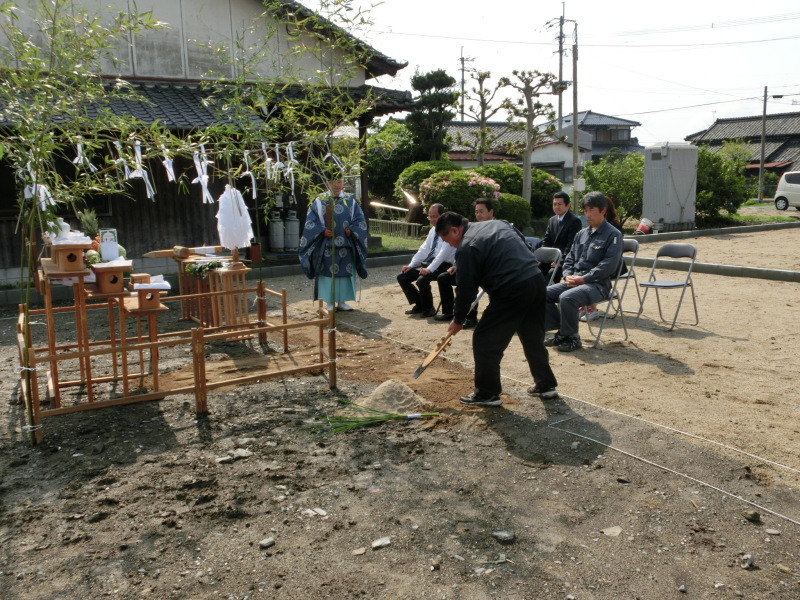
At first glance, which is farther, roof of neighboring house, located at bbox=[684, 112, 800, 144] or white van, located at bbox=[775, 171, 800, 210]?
roof of neighboring house, located at bbox=[684, 112, 800, 144]

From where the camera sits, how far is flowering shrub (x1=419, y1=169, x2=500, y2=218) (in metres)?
16.9

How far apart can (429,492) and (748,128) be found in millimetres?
52511

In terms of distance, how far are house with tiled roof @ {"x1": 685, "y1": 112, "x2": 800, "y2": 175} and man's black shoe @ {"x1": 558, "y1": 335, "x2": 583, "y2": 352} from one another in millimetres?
40303

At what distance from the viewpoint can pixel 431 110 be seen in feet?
79.8

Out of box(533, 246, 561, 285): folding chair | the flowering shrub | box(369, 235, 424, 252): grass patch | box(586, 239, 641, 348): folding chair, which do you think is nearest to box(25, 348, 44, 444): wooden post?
box(586, 239, 641, 348): folding chair

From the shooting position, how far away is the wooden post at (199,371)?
5000 mm

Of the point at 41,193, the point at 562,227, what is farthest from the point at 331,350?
the point at 562,227

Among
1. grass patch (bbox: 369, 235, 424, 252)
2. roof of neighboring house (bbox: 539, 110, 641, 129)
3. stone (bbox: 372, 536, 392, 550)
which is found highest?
roof of neighboring house (bbox: 539, 110, 641, 129)

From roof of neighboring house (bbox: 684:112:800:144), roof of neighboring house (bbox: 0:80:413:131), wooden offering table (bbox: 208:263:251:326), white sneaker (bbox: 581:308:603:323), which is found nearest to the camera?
wooden offering table (bbox: 208:263:251:326)

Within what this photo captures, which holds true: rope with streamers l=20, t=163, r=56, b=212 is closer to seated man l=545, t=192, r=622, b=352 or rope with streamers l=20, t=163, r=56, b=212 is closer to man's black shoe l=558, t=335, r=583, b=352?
seated man l=545, t=192, r=622, b=352

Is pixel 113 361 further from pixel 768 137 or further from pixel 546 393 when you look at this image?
pixel 768 137

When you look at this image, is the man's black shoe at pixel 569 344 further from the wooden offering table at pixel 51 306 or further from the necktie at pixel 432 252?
the wooden offering table at pixel 51 306

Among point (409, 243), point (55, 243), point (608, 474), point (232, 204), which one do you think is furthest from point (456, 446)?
point (409, 243)

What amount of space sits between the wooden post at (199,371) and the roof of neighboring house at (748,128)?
48.7 metres
